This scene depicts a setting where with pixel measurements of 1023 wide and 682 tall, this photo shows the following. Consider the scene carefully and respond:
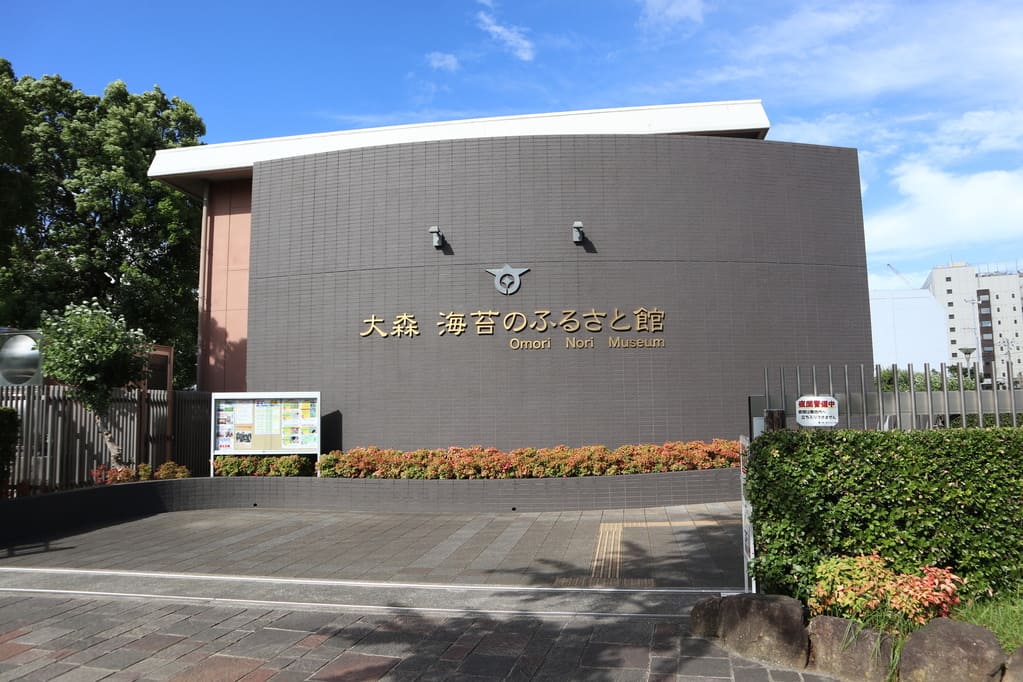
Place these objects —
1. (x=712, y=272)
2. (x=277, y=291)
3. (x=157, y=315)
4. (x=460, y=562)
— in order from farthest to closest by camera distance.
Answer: (x=157, y=315), (x=277, y=291), (x=712, y=272), (x=460, y=562)

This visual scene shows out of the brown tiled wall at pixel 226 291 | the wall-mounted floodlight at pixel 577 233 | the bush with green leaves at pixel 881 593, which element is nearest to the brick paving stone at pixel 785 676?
the bush with green leaves at pixel 881 593

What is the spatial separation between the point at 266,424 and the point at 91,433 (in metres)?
3.02

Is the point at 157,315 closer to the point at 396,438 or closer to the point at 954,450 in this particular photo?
the point at 396,438

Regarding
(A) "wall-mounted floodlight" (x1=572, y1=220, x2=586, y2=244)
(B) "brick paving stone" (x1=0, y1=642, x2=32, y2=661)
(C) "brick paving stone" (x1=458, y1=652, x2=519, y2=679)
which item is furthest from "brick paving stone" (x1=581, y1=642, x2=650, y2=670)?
(A) "wall-mounted floodlight" (x1=572, y1=220, x2=586, y2=244)

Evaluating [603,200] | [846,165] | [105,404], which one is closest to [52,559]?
[105,404]

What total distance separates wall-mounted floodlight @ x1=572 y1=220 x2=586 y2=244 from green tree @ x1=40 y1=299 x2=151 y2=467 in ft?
Answer: 28.7

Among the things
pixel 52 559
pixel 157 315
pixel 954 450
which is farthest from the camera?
pixel 157 315

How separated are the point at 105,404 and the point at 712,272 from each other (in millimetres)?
11918

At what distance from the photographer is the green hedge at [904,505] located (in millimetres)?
5230

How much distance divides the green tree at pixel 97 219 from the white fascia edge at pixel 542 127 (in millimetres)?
7323

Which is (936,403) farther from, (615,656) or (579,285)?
(579,285)

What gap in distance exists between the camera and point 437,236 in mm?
14211

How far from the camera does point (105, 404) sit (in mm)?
12102

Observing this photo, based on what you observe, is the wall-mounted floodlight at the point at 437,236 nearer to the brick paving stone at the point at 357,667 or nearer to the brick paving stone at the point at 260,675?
the brick paving stone at the point at 357,667
